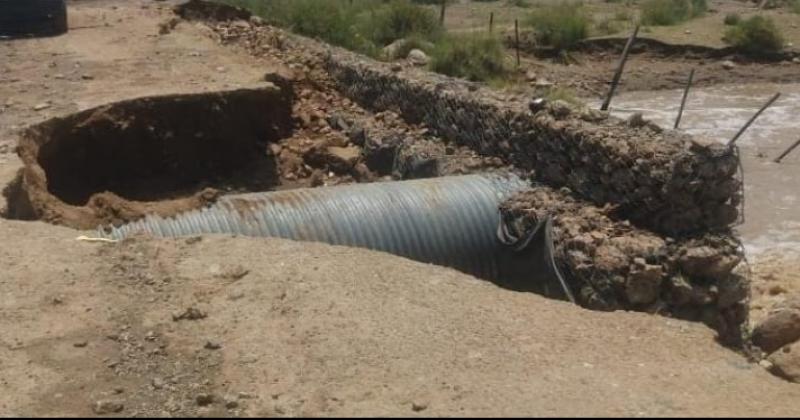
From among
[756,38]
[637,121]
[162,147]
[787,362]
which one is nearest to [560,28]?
[756,38]

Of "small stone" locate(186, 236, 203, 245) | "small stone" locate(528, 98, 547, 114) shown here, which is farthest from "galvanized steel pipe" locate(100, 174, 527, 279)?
"small stone" locate(186, 236, 203, 245)

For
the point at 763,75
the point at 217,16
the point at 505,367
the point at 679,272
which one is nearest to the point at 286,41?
the point at 217,16

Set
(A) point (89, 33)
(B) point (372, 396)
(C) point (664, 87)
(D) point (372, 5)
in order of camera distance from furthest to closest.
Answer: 1. (D) point (372, 5)
2. (C) point (664, 87)
3. (A) point (89, 33)
4. (B) point (372, 396)

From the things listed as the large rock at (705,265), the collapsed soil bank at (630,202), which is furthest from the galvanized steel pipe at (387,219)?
the large rock at (705,265)

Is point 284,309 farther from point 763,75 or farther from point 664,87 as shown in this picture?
point 763,75

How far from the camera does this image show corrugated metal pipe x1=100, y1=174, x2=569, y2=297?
792 cm

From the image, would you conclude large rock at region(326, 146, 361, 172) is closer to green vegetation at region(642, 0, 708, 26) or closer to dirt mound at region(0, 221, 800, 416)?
dirt mound at region(0, 221, 800, 416)

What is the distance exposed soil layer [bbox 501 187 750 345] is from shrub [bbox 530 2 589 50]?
17.7 m

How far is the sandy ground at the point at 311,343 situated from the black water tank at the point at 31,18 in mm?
8973

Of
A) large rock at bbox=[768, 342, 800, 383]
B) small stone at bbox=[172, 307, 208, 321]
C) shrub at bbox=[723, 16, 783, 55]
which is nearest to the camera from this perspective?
small stone at bbox=[172, 307, 208, 321]

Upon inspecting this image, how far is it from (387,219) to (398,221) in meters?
0.08

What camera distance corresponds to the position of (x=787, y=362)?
242 inches

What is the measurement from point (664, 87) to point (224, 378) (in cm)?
1897

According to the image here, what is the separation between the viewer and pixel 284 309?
5.32 metres
